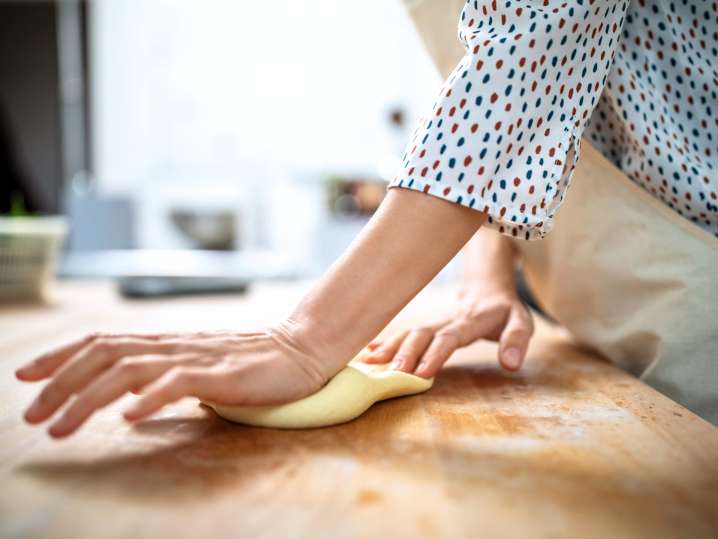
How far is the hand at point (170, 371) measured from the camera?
0.39m

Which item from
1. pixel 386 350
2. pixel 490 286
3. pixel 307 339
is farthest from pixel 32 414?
pixel 490 286

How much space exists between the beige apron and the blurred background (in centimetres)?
350

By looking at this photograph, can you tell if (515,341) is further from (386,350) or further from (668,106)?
(668,106)

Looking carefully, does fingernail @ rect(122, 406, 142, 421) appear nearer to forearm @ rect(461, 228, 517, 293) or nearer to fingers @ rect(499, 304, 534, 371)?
fingers @ rect(499, 304, 534, 371)

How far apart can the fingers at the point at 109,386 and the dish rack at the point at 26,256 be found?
0.80m

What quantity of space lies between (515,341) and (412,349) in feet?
0.36

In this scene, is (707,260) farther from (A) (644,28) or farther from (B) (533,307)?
(B) (533,307)

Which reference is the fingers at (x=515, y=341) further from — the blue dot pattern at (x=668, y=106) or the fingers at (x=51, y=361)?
the fingers at (x=51, y=361)

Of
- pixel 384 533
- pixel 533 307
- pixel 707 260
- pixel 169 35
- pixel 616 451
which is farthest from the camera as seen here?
pixel 169 35

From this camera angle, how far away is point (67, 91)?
4.43 meters

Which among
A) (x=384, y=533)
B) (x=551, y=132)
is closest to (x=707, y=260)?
(x=551, y=132)


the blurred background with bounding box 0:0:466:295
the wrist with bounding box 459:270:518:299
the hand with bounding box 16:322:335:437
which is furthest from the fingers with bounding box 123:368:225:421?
the blurred background with bounding box 0:0:466:295

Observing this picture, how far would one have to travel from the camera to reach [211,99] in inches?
173

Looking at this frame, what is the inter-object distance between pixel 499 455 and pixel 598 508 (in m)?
0.08
